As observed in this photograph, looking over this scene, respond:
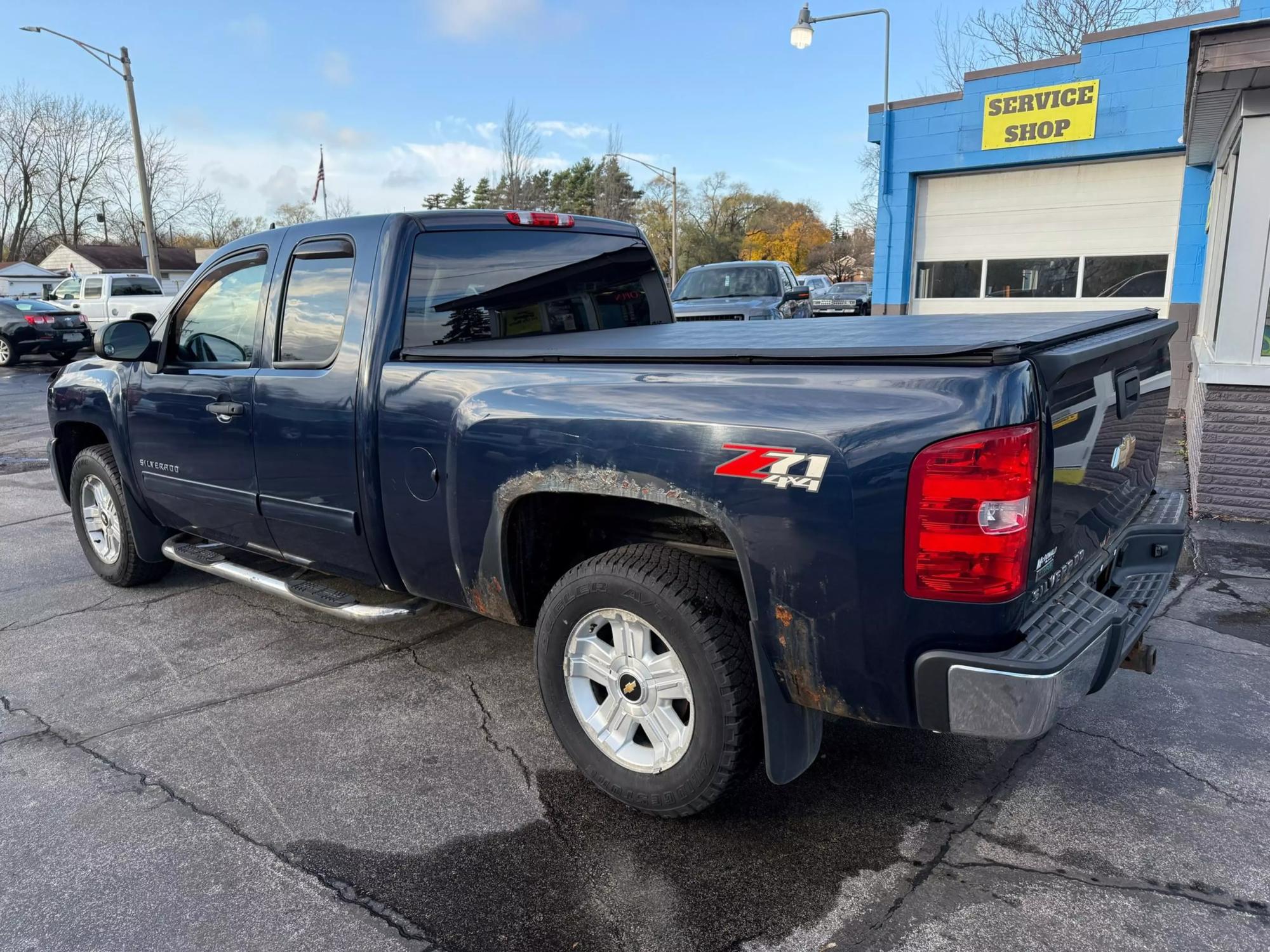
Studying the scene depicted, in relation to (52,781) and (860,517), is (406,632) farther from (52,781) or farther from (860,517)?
(860,517)

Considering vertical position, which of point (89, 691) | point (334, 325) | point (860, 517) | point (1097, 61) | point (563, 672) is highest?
point (1097, 61)

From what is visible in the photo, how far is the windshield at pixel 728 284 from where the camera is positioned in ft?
49.1

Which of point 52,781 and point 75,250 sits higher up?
point 75,250

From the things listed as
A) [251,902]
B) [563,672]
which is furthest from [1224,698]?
[251,902]

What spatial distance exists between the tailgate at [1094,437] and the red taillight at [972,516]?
98mm

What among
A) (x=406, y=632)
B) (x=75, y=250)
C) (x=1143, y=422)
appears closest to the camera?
(x=1143, y=422)

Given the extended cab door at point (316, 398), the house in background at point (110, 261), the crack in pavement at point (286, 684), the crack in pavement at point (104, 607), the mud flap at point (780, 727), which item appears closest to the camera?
the mud flap at point (780, 727)

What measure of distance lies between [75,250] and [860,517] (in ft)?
248

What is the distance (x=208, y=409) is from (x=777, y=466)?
9.66 ft

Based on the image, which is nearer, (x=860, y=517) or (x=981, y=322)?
(x=860, y=517)

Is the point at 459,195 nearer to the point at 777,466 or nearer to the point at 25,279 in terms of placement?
the point at 25,279

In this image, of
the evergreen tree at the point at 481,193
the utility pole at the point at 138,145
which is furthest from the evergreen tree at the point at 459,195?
the utility pole at the point at 138,145

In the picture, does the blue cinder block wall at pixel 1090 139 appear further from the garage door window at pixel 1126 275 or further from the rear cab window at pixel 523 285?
the rear cab window at pixel 523 285

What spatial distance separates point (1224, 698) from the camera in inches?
144
